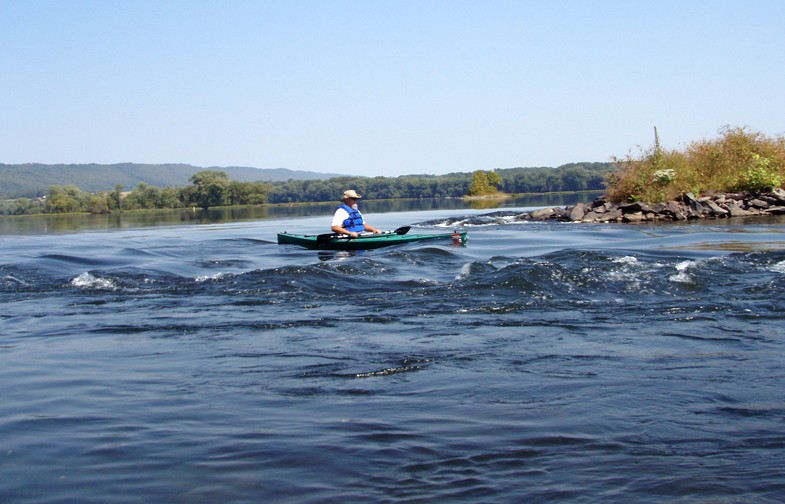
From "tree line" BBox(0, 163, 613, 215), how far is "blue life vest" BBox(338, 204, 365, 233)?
8792 cm

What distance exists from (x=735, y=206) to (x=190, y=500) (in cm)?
3102

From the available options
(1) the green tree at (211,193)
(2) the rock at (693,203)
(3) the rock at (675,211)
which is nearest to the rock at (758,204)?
(2) the rock at (693,203)

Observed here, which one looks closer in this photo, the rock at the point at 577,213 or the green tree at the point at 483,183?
the rock at the point at 577,213

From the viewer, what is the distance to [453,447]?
489 cm

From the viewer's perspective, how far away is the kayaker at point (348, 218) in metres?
19.8

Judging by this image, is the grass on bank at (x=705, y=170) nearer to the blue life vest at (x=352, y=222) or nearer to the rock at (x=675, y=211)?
the rock at (x=675, y=211)

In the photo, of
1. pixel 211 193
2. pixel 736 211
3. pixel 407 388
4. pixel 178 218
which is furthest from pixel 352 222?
pixel 211 193

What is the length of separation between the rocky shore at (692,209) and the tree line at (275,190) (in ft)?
263

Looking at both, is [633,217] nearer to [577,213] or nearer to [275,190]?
[577,213]

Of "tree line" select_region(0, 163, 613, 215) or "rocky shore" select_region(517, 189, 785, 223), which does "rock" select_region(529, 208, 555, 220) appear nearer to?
"rocky shore" select_region(517, 189, 785, 223)

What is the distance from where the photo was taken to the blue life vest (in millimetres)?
20266

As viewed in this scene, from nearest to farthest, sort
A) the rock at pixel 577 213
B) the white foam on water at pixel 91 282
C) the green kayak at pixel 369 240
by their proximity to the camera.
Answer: the white foam on water at pixel 91 282 → the green kayak at pixel 369 240 → the rock at pixel 577 213

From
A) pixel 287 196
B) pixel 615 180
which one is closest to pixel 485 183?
pixel 287 196

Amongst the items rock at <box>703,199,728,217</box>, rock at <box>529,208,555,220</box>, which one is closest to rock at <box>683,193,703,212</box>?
rock at <box>703,199,728,217</box>
